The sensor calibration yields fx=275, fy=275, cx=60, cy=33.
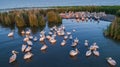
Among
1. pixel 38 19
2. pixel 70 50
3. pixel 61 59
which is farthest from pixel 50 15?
pixel 61 59

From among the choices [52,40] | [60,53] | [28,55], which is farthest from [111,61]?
[52,40]

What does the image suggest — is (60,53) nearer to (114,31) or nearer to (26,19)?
(114,31)

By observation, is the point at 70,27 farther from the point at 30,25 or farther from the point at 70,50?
the point at 70,50

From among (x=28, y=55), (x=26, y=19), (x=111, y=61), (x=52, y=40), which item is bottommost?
(x=26, y=19)

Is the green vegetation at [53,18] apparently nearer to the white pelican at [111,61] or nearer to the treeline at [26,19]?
the treeline at [26,19]

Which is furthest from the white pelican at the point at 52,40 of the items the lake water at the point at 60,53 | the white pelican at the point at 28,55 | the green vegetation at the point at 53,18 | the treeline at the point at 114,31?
the green vegetation at the point at 53,18

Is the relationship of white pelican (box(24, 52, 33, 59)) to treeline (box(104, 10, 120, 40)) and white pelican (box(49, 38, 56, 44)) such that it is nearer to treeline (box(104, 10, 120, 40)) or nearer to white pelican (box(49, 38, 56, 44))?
white pelican (box(49, 38, 56, 44))

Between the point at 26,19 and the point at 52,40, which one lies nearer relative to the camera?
the point at 52,40

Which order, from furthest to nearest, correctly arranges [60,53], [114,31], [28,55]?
[114,31] < [60,53] < [28,55]

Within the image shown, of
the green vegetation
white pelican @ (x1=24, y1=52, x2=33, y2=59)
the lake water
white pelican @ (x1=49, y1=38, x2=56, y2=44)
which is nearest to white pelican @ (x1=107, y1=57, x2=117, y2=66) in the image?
the lake water

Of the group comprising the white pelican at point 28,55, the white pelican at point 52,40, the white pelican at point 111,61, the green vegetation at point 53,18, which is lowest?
the green vegetation at point 53,18

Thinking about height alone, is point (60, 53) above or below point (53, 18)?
above
